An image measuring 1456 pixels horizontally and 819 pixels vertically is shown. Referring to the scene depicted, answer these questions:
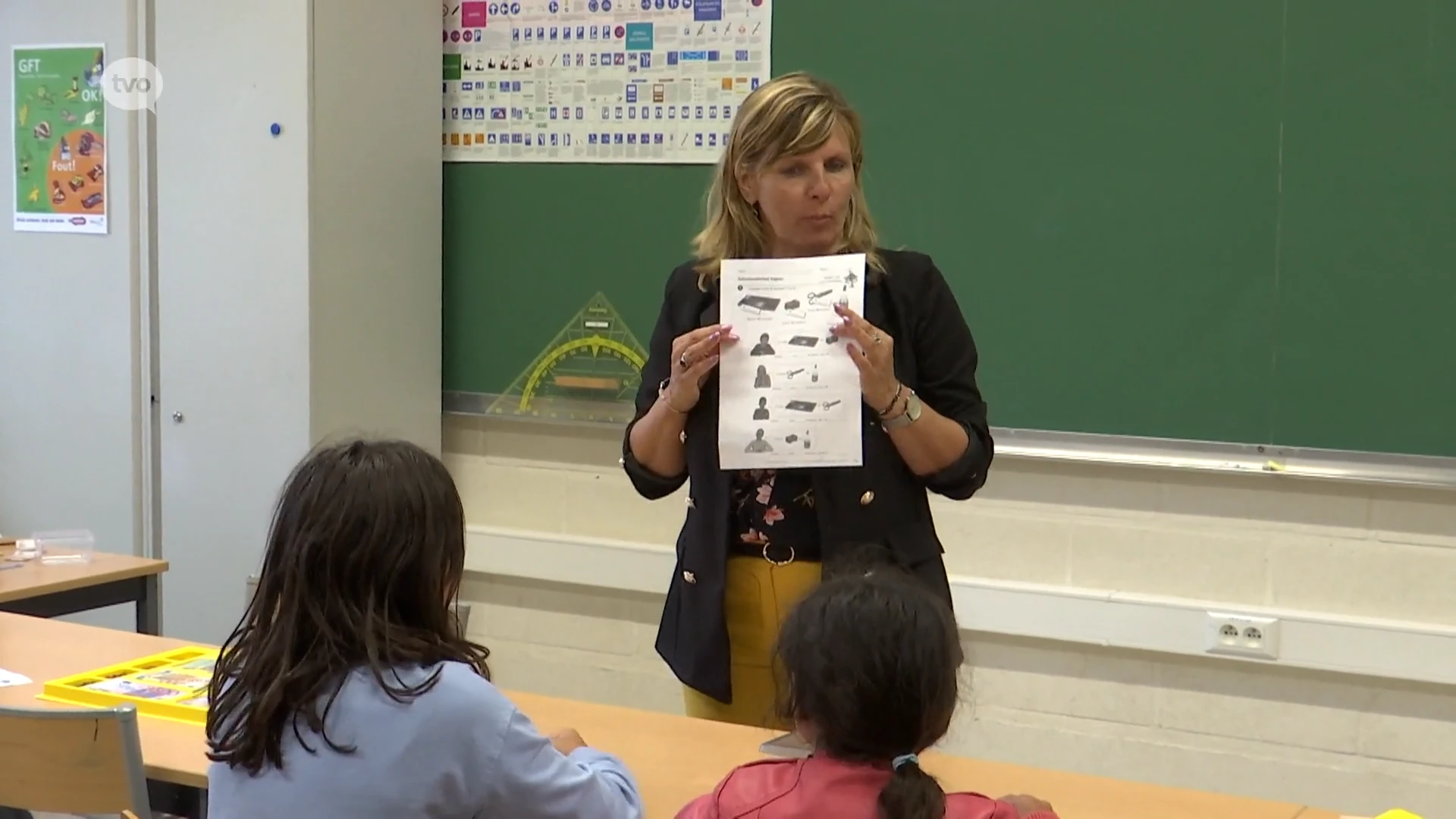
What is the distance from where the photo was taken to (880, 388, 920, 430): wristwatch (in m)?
2.10

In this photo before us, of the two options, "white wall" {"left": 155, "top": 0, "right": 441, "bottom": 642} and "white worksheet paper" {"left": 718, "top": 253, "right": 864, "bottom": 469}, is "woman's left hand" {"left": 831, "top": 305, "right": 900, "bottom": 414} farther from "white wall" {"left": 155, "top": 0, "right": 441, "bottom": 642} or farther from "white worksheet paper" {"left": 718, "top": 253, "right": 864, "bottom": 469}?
"white wall" {"left": 155, "top": 0, "right": 441, "bottom": 642}

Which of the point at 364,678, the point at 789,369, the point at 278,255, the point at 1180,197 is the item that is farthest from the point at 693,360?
the point at 278,255

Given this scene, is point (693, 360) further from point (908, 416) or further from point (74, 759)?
point (74, 759)

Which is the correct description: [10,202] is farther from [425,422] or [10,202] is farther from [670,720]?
[670,720]

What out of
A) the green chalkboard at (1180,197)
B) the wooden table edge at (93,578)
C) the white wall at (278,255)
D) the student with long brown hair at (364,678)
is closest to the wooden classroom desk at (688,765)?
the student with long brown hair at (364,678)

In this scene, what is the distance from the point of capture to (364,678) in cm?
156

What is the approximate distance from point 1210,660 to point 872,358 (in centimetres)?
163

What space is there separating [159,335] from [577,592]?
1370 millimetres

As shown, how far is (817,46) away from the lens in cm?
361

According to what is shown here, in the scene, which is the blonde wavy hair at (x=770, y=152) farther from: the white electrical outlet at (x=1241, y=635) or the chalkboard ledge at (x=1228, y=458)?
the white electrical outlet at (x=1241, y=635)

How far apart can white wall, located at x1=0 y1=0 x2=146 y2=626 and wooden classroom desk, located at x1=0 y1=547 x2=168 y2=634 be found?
71 centimetres

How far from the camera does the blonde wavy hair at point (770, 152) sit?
2150 mm

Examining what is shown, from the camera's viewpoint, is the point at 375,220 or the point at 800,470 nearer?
the point at 800,470

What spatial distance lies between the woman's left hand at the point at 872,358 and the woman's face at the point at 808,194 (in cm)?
16
